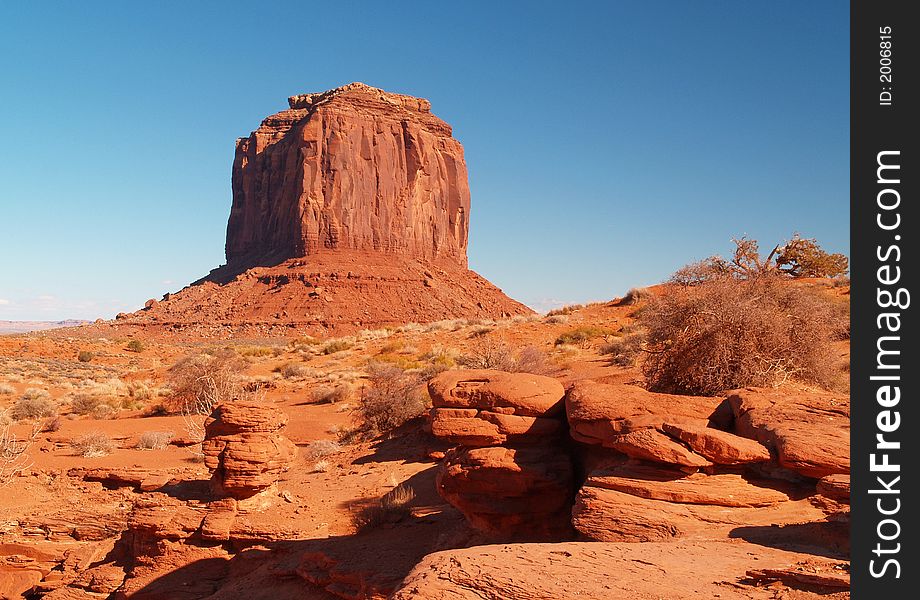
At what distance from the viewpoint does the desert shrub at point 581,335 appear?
82.7ft

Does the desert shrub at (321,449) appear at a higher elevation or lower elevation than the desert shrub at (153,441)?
higher

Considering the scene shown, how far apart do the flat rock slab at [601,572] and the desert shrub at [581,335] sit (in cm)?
1967

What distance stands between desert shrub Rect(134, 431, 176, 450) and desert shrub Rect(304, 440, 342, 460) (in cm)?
423

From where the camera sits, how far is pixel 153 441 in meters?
16.3

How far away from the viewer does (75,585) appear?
9289 millimetres

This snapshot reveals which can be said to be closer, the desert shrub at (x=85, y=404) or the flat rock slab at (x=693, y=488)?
the flat rock slab at (x=693, y=488)

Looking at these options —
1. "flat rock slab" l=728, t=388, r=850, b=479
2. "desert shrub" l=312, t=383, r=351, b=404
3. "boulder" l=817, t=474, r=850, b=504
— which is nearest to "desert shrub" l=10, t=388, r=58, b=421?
"desert shrub" l=312, t=383, r=351, b=404

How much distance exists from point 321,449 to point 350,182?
230 feet

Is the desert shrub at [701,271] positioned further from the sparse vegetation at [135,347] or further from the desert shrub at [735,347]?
the sparse vegetation at [135,347]

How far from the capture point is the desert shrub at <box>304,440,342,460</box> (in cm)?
1427

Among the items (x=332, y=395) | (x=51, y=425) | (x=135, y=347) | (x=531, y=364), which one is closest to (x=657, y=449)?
(x=531, y=364)

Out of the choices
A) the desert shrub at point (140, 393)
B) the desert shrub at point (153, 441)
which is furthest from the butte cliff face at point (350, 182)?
the desert shrub at point (153, 441)

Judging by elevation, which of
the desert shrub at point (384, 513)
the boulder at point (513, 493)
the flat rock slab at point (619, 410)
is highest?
the flat rock slab at point (619, 410)
